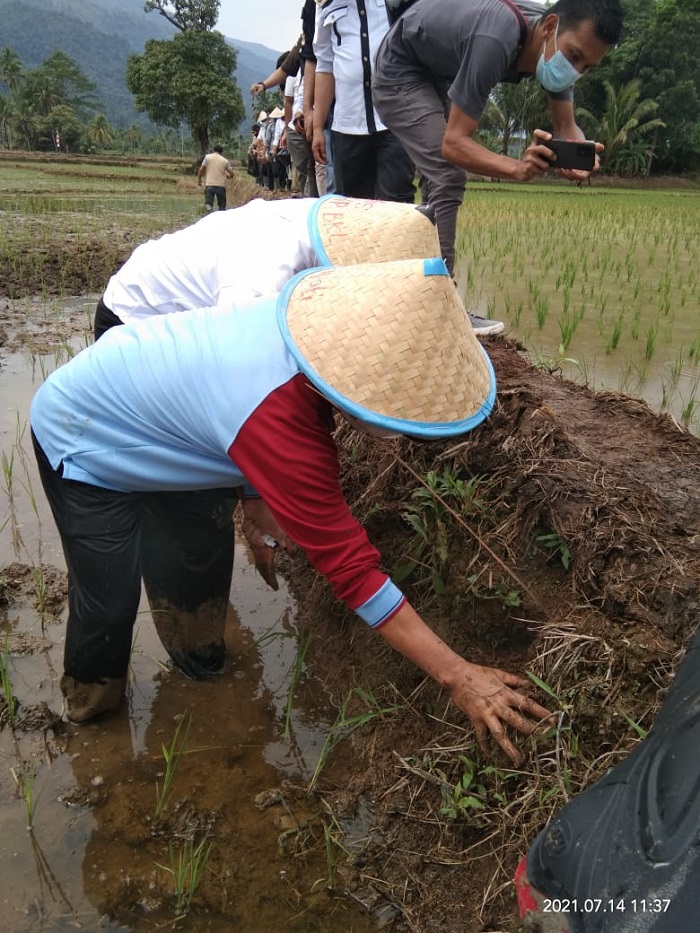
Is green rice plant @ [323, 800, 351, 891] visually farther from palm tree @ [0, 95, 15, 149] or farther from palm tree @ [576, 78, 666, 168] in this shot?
palm tree @ [0, 95, 15, 149]

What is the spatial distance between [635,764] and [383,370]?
2.28ft

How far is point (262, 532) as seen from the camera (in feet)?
6.99

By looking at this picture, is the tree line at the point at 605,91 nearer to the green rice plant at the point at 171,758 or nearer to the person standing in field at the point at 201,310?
the person standing in field at the point at 201,310

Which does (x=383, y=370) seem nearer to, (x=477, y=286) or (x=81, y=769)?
(x=81, y=769)

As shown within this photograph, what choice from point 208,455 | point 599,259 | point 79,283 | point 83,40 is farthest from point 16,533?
point 83,40

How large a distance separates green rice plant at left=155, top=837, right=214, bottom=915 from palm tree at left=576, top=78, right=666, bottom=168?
3093 centimetres

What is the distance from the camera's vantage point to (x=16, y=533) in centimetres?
269

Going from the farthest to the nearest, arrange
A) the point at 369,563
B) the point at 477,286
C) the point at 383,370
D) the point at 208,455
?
the point at 477,286 → the point at 208,455 → the point at 369,563 → the point at 383,370

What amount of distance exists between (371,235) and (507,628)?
0.98m

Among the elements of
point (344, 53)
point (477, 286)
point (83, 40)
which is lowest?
point (477, 286)

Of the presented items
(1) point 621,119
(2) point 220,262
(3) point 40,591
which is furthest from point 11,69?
(2) point 220,262

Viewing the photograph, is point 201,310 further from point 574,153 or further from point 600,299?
point 600,299

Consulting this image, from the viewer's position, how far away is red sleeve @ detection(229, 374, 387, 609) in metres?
1.32

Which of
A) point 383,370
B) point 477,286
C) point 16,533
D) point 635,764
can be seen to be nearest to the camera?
point 635,764
